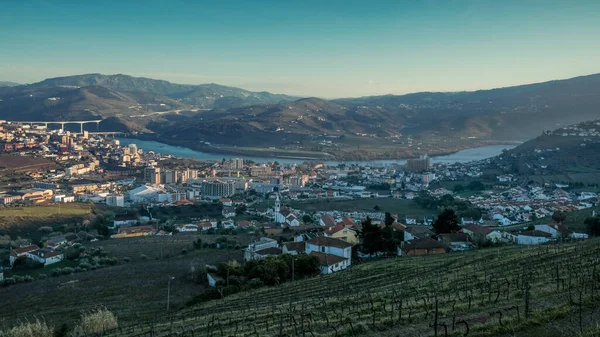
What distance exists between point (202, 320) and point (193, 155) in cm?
6850

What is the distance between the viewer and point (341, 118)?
360ft

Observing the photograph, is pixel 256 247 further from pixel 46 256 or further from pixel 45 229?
pixel 45 229

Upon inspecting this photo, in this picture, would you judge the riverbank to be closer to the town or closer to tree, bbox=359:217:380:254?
the town

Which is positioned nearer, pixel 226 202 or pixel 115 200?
pixel 226 202

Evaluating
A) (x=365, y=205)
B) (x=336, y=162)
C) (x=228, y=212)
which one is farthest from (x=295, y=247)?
(x=336, y=162)

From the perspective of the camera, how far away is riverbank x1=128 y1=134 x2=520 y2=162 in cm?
6856

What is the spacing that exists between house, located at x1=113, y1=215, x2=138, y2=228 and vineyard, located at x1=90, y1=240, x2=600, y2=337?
16.5 metres

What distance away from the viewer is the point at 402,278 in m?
9.70

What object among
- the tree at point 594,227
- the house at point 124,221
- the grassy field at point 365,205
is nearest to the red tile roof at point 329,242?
the tree at point 594,227

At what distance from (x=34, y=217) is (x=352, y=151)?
51358 mm

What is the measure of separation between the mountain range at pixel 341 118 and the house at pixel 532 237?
56.7m

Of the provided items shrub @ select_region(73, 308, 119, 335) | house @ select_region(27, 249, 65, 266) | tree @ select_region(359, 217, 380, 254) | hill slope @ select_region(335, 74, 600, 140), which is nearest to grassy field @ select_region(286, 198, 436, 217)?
tree @ select_region(359, 217, 380, 254)

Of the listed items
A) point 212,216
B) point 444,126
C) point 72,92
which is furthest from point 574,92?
point 72,92

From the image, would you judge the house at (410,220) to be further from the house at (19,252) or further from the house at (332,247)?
the house at (19,252)
